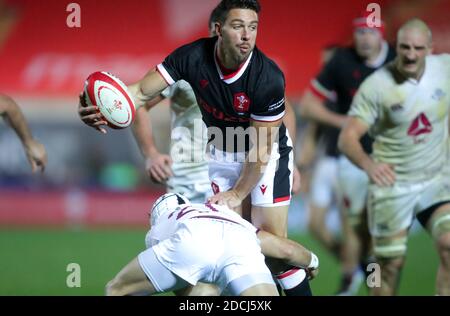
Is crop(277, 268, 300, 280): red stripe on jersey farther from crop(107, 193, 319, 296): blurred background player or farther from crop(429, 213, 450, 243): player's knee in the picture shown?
crop(429, 213, 450, 243): player's knee

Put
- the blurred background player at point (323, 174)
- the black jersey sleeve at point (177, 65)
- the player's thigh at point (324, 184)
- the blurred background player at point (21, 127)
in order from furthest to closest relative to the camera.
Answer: the player's thigh at point (324, 184) < the blurred background player at point (323, 174) < the blurred background player at point (21, 127) < the black jersey sleeve at point (177, 65)

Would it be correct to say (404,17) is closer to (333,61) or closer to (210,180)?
(333,61)

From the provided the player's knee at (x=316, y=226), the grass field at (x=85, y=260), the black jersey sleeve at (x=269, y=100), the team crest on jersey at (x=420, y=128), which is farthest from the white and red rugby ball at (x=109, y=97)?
the player's knee at (x=316, y=226)

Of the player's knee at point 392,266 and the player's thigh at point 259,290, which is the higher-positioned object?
the player's thigh at point 259,290

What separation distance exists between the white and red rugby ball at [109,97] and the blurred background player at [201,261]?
743mm

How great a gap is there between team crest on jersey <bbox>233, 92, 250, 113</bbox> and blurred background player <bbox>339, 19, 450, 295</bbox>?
1388 millimetres

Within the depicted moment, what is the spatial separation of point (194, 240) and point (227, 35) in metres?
1.25

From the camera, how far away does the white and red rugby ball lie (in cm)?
475

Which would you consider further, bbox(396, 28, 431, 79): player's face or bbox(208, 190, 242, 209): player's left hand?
bbox(396, 28, 431, 79): player's face

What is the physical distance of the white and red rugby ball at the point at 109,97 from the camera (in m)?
4.75

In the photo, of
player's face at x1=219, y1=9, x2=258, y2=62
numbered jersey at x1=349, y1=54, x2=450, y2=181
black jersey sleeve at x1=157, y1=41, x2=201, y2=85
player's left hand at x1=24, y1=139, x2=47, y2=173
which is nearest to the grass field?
numbered jersey at x1=349, y1=54, x2=450, y2=181

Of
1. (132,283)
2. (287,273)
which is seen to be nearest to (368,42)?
(287,273)

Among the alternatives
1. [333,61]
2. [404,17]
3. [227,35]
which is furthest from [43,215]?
[227,35]

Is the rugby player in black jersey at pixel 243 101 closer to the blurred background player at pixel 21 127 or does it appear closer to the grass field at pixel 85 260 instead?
the blurred background player at pixel 21 127
